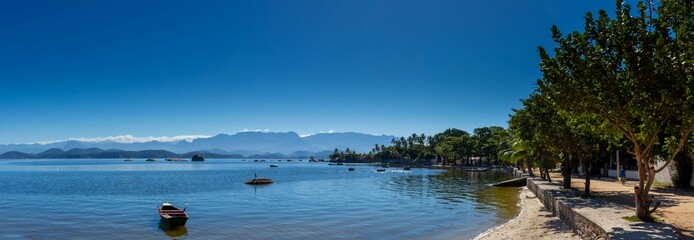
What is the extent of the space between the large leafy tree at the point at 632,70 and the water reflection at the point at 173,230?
19.5 meters

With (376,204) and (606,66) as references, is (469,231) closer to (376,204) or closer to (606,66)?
(606,66)

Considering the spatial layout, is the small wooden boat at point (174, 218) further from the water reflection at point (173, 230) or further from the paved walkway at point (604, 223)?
the paved walkway at point (604, 223)

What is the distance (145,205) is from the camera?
39312 millimetres

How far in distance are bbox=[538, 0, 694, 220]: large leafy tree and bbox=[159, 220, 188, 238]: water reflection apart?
19511mm

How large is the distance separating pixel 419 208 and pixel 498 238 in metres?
15.0

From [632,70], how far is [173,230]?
2320 centimetres

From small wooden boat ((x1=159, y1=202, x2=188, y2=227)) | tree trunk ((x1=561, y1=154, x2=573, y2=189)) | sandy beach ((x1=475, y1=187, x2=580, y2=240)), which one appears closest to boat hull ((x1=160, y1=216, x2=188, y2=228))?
small wooden boat ((x1=159, y1=202, x2=188, y2=227))

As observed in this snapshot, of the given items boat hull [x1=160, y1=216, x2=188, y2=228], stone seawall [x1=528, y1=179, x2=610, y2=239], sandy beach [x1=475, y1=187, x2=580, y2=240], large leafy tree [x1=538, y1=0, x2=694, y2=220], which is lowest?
boat hull [x1=160, y1=216, x2=188, y2=228]

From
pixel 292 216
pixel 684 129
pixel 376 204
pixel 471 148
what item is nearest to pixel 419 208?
pixel 376 204

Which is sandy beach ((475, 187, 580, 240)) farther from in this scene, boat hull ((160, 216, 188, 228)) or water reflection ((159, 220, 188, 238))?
boat hull ((160, 216, 188, 228))

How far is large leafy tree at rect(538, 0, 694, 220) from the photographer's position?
13.5 metres

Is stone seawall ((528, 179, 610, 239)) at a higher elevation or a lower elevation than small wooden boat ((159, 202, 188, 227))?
higher

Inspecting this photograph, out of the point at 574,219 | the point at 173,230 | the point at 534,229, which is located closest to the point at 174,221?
the point at 173,230

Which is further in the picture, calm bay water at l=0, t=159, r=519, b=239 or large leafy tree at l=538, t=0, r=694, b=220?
calm bay water at l=0, t=159, r=519, b=239
